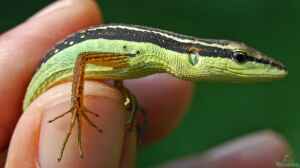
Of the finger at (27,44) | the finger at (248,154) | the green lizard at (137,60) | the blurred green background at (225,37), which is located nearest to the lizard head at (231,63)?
the green lizard at (137,60)

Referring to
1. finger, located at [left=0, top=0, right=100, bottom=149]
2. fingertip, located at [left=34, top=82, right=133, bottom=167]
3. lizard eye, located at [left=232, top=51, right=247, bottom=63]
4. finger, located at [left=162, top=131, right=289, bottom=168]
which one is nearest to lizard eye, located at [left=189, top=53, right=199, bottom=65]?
lizard eye, located at [left=232, top=51, right=247, bottom=63]

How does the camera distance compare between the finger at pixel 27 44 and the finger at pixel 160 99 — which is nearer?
the finger at pixel 27 44

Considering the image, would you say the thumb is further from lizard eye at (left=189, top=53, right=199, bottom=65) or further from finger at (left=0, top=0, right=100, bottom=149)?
finger at (left=0, top=0, right=100, bottom=149)

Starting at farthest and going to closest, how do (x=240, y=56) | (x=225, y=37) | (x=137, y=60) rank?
(x=225, y=37)
(x=137, y=60)
(x=240, y=56)

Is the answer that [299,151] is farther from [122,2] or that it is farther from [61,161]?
[61,161]

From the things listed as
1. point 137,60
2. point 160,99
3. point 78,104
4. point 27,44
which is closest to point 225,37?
point 160,99

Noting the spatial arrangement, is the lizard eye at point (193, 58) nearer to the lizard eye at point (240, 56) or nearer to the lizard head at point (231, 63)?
the lizard head at point (231, 63)

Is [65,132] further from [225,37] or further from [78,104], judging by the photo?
[225,37]
